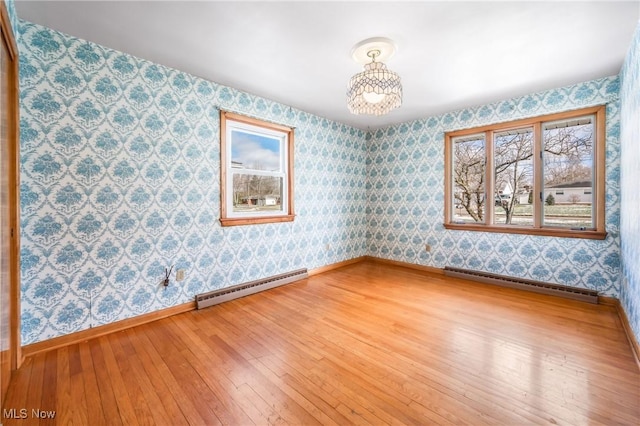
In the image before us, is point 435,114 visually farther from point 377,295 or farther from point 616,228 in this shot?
point 377,295

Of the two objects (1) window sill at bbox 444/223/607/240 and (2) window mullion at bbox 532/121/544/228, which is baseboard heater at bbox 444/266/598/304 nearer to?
(1) window sill at bbox 444/223/607/240

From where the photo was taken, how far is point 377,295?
3301mm

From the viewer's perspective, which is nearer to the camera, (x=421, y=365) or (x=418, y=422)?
(x=418, y=422)

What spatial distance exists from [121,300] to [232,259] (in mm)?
1120

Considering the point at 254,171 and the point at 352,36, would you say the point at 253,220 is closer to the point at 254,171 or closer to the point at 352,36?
the point at 254,171

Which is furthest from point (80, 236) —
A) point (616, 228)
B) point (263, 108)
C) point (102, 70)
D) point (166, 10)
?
point (616, 228)

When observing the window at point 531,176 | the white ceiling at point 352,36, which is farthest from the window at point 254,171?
the window at point 531,176

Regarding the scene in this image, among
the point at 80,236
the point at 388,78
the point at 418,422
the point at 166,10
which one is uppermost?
the point at 166,10

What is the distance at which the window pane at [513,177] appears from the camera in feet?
11.9

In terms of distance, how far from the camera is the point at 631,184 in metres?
2.31

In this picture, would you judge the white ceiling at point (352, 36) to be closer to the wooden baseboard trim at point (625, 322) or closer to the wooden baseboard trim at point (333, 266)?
the wooden baseboard trim at point (625, 322)

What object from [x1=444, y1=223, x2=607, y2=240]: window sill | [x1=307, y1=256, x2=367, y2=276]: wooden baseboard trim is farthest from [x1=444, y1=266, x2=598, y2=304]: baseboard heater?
[x1=307, y1=256, x2=367, y2=276]: wooden baseboard trim

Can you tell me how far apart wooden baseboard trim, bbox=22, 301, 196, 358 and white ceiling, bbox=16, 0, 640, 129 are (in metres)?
2.40

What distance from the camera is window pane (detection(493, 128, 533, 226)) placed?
3621 mm
